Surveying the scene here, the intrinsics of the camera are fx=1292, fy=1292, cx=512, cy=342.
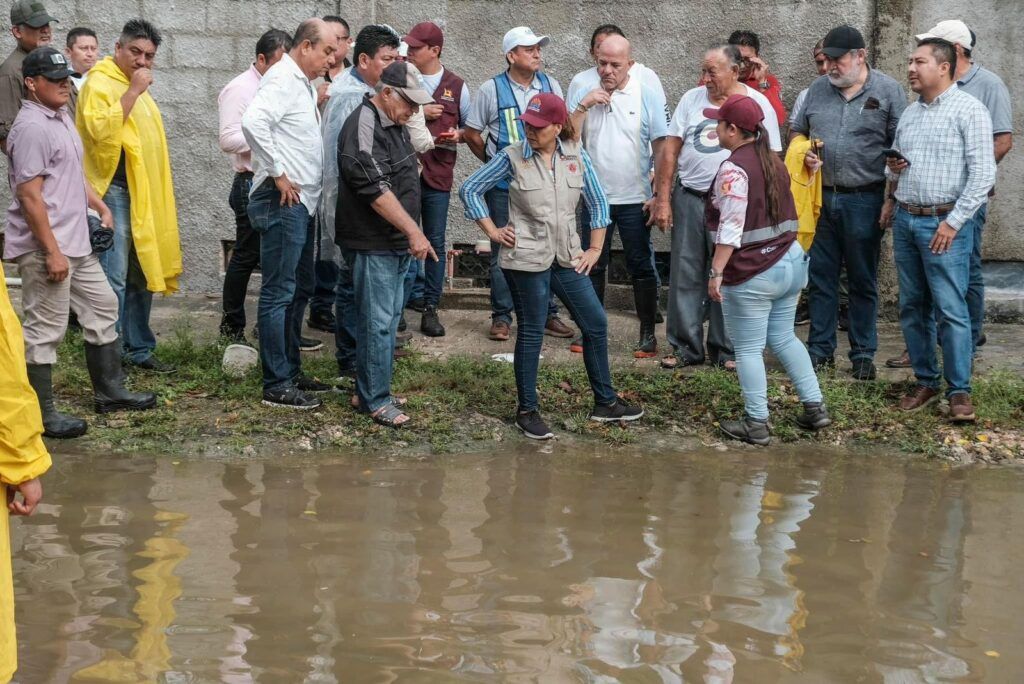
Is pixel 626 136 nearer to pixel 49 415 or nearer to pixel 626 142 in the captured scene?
pixel 626 142

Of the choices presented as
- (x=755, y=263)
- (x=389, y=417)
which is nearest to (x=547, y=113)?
(x=755, y=263)

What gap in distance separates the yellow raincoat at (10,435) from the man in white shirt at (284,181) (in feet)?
10.9

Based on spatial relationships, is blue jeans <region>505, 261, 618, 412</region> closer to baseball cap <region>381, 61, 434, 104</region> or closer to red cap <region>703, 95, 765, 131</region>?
baseball cap <region>381, 61, 434, 104</region>

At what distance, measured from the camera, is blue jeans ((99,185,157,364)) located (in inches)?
287

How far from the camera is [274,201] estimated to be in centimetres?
683

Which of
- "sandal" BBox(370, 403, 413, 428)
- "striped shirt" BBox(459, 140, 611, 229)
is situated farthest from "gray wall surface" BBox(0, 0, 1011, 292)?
"sandal" BBox(370, 403, 413, 428)

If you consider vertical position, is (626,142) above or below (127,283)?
above

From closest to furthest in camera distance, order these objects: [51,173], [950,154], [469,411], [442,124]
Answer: [51,173]
[950,154]
[469,411]
[442,124]

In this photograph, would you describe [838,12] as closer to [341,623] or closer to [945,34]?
[945,34]

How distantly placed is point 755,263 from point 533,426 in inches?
55.7

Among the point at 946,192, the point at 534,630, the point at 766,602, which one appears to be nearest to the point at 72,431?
the point at 534,630

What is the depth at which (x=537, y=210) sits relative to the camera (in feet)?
21.9

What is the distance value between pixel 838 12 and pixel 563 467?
427 centimetres

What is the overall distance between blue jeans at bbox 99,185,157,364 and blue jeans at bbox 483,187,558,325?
2.14 m
